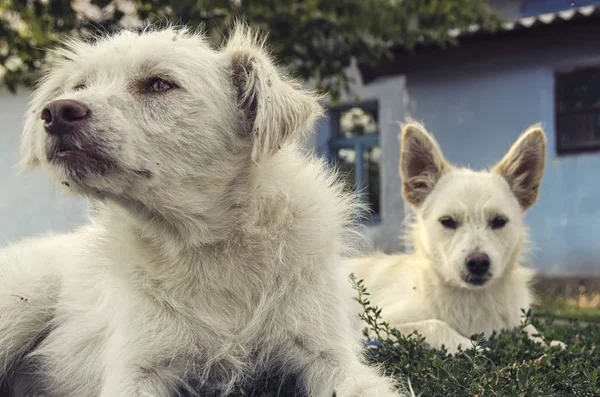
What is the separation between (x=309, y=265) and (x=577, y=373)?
4.30 feet

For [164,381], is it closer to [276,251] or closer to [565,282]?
[276,251]

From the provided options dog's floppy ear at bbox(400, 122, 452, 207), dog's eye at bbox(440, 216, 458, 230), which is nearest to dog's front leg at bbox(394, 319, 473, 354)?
dog's eye at bbox(440, 216, 458, 230)

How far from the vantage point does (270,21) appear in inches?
321

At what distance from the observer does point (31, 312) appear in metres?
3.54

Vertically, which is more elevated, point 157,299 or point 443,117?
point 443,117

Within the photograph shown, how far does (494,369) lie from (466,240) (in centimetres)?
187

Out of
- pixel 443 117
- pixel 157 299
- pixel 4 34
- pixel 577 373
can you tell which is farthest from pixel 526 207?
pixel 443 117

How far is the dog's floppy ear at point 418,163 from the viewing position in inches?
207

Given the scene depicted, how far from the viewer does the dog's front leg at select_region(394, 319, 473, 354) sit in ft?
13.6

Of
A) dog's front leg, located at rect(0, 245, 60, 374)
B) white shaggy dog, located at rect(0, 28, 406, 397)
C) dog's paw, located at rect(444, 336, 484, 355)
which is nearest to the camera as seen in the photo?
white shaggy dog, located at rect(0, 28, 406, 397)

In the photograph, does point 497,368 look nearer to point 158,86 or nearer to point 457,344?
point 457,344

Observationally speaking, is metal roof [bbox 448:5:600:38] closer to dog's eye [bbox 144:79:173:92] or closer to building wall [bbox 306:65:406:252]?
building wall [bbox 306:65:406:252]

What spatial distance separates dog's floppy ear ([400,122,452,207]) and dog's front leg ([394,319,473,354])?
1278mm

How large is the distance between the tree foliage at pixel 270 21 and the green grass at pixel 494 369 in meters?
4.26
